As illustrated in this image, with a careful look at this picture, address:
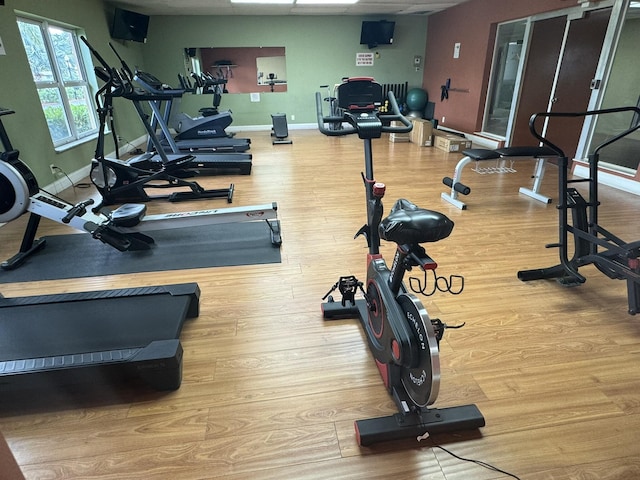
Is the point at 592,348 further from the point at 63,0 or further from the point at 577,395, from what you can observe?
the point at 63,0

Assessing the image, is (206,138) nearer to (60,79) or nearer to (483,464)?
(60,79)

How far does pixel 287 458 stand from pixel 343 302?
3.08ft

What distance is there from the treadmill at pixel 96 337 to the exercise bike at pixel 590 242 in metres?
2.30

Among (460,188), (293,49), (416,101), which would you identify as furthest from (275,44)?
(460,188)

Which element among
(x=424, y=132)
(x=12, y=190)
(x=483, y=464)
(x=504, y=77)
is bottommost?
(x=483, y=464)

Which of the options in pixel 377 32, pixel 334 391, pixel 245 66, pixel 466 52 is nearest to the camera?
pixel 334 391

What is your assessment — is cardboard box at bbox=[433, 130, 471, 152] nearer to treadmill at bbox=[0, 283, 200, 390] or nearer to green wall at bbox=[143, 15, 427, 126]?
green wall at bbox=[143, 15, 427, 126]

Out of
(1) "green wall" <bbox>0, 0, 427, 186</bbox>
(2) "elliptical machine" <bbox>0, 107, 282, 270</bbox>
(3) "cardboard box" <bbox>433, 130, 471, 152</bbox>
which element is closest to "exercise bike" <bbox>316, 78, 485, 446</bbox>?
(2) "elliptical machine" <bbox>0, 107, 282, 270</bbox>

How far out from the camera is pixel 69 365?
1.55 m

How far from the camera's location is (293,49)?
28.1 feet

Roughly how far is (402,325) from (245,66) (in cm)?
924

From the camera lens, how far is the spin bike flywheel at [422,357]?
123 cm

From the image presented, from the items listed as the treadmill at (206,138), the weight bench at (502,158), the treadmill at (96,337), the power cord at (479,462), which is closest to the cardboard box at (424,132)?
the weight bench at (502,158)

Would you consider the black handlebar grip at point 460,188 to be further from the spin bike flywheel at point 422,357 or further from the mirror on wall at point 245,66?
the mirror on wall at point 245,66
